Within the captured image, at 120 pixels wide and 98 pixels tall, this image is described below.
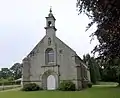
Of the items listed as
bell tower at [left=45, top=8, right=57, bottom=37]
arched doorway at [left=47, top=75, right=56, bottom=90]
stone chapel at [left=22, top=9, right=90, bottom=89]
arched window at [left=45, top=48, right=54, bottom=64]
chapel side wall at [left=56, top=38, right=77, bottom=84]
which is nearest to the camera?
chapel side wall at [left=56, top=38, right=77, bottom=84]

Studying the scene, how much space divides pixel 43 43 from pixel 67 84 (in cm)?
796

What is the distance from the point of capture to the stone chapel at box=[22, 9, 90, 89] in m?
36.6

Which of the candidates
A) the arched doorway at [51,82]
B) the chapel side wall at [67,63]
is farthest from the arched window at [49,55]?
the arched doorway at [51,82]

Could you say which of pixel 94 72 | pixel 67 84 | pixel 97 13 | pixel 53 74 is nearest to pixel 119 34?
pixel 97 13

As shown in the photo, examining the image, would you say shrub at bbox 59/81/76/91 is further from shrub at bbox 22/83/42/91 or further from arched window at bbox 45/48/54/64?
arched window at bbox 45/48/54/64

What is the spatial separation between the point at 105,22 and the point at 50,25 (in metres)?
28.6

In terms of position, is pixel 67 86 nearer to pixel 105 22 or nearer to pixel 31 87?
pixel 31 87

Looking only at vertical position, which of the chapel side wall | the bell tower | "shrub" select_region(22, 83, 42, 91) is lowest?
"shrub" select_region(22, 83, 42, 91)

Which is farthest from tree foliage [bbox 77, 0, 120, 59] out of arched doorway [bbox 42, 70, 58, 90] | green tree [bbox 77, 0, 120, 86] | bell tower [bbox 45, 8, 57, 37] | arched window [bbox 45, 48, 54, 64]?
bell tower [bbox 45, 8, 57, 37]

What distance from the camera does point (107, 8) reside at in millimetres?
9445

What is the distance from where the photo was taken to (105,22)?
11.3m

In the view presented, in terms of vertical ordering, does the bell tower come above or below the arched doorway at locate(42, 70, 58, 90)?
above

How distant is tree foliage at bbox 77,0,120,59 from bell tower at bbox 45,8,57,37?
2501cm

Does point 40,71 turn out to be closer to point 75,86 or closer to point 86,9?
point 75,86
